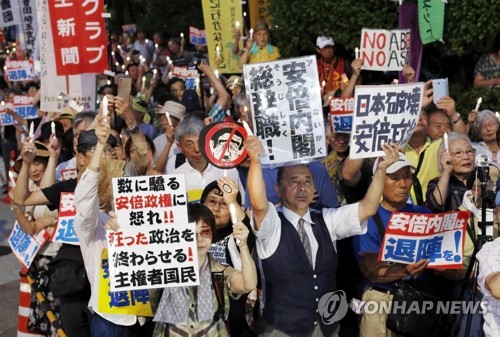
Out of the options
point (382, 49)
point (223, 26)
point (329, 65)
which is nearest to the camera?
point (382, 49)

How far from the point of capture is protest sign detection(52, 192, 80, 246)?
6262 millimetres

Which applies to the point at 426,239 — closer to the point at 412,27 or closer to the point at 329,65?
the point at 412,27

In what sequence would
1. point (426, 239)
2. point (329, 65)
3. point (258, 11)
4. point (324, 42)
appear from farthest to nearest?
point (258, 11), point (329, 65), point (324, 42), point (426, 239)

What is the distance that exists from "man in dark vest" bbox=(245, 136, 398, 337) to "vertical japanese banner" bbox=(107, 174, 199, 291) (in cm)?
42

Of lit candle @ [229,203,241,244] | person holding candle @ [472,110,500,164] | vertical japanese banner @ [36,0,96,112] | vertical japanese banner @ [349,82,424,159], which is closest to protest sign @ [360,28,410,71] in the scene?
person holding candle @ [472,110,500,164]

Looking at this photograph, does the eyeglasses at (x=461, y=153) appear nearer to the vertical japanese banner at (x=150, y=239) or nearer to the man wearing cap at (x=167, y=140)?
the vertical japanese banner at (x=150, y=239)

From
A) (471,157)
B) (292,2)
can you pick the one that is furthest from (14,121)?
(471,157)

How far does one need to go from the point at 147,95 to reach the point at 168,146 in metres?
5.44

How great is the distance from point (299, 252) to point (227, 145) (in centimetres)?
93

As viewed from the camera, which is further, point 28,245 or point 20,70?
point 20,70

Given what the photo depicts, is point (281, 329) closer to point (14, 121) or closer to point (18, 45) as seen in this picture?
point (14, 121)

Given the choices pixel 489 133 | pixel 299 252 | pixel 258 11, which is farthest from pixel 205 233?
pixel 258 11

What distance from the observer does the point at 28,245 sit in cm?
677

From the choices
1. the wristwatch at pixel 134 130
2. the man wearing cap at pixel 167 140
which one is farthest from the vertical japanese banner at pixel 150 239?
the man wearing cap at pixel 167 140
